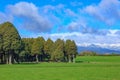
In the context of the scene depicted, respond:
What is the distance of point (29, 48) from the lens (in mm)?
164875

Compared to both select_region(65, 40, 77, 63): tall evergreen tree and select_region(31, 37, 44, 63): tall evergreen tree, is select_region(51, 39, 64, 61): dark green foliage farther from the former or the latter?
select_region(31, 37, 44, 63): tall evergreen tree

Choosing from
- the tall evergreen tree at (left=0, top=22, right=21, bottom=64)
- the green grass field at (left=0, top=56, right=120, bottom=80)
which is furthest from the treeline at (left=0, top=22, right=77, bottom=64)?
the green grass field at (left=0, top=56, right=120, bottom=80)

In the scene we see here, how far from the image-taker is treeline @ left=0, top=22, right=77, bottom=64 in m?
128

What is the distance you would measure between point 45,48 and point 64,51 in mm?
10264

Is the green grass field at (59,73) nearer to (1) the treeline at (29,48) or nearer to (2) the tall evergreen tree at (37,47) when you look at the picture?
(1) the treeline at (29,48)

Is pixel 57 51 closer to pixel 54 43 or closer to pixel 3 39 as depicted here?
pixel 54 43

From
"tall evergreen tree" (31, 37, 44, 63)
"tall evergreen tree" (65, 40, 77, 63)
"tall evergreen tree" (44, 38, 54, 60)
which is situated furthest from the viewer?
"tall evergreen tree" (65, 40, 77, 63)

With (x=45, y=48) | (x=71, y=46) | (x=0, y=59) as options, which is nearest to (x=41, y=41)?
(x=45, y=48)

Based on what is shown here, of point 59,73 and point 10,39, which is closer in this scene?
point 59,73

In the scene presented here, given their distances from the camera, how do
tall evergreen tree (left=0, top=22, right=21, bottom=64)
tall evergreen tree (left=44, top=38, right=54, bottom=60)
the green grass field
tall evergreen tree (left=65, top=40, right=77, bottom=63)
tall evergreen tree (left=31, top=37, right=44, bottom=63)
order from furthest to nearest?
tall evergreen tree (left=65, top=40, right=77, bottom=63) → tall evergreen tree (left=44, top=38, right=54, bottom=60) → tall evergreen tree (left=31, top=37, right=44, bottom=63) → tall evergreen tree (left=0, top=22, right=21, bottom=64) → the green grass field

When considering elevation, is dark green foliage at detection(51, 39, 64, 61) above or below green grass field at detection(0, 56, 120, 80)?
above

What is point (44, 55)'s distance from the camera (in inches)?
6954

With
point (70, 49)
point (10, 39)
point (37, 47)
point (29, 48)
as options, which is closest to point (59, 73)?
point (10, 39)

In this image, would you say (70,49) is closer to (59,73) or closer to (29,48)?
(29,48)
